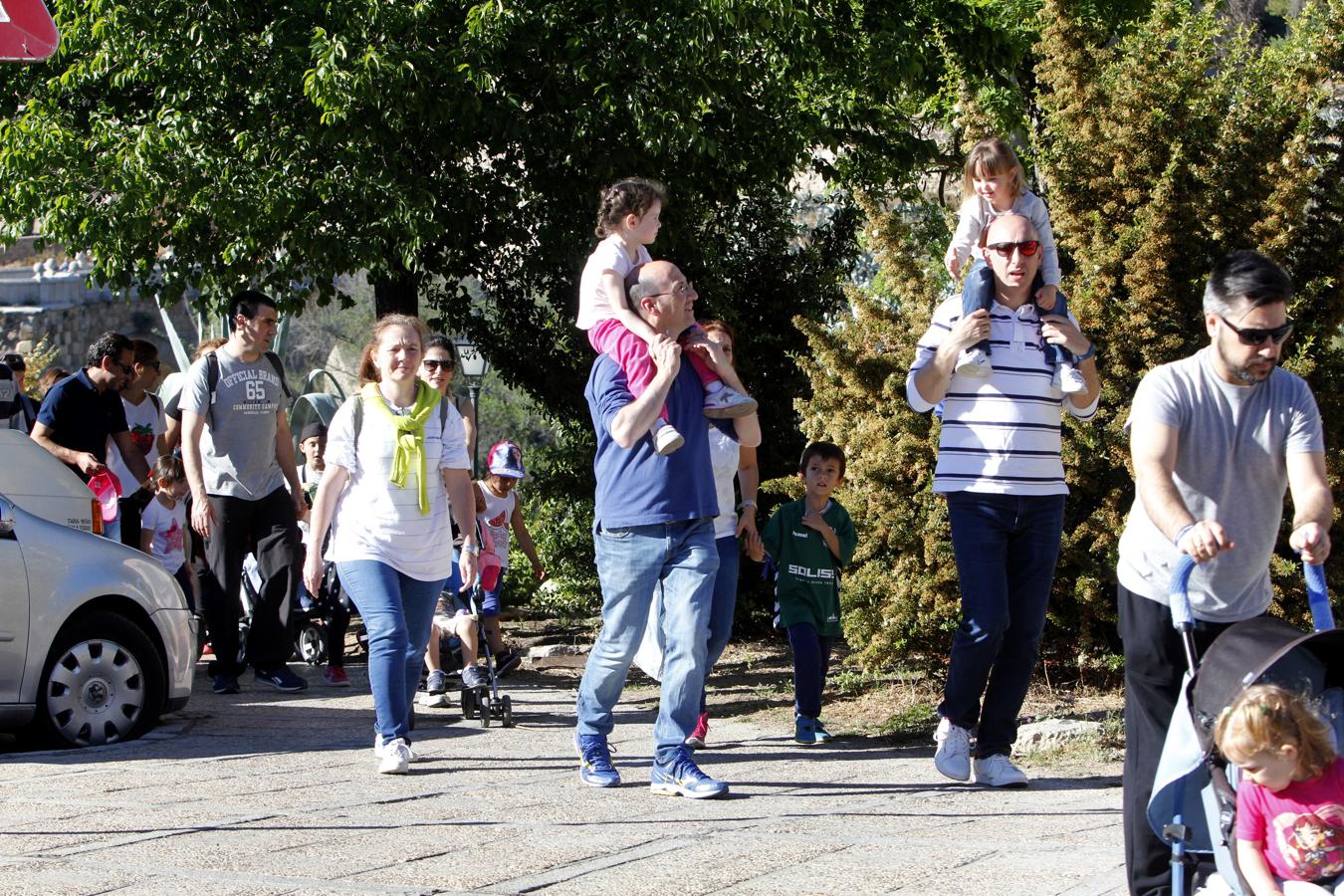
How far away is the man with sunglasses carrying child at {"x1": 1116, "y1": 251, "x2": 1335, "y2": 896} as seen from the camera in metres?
4.50

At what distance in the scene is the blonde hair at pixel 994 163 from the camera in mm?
7039

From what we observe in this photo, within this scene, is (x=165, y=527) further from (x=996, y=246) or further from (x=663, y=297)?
(x=996, y=246)

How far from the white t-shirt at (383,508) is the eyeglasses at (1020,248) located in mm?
2566

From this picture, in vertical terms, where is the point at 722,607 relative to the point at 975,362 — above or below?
below

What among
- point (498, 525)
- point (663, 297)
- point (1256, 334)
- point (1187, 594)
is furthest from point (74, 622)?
→ point (1256, 334)

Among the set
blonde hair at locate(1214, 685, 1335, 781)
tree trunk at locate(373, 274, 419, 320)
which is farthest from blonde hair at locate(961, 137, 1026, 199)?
tree trunk at locate(373, 274, 419, 320)

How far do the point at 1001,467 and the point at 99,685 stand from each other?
14.2 ft

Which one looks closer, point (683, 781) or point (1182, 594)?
point (1182, 594)

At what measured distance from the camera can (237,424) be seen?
9.95 meters

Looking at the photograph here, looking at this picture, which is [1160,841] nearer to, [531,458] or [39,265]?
[531,458]

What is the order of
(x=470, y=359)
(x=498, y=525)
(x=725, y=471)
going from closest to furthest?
(x=725, y=471) → (x=498, y=525) → (x=470, y=359)

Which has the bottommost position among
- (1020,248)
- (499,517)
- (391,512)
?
(391,512)

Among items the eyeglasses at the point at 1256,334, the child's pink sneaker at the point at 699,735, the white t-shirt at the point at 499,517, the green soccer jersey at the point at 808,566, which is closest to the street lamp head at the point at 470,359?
the white t-shirt at the point at 499,517

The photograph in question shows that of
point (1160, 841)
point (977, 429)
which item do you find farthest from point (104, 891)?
point (977, 429)
